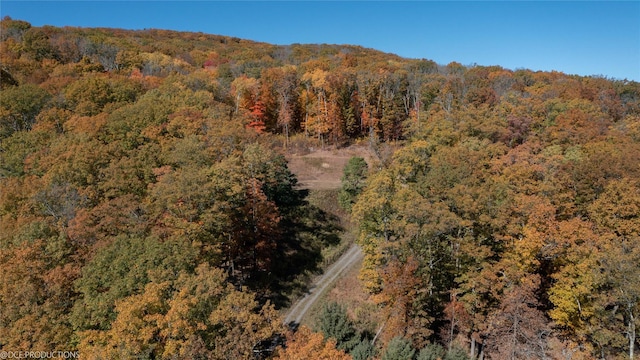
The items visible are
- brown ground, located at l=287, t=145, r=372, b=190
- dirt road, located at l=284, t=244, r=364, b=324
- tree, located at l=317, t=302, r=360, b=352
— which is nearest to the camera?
tree, located at l=317, t=302, r=360, b=352

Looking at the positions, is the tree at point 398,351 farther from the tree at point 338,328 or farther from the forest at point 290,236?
the tree at point 338,328

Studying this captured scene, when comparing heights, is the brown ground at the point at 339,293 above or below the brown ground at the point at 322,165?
below

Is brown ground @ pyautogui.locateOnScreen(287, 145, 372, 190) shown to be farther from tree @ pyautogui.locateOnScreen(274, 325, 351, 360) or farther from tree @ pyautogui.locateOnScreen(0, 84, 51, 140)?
tree @ pyautogui.locateOnScreen(0, 84, 51, 140)

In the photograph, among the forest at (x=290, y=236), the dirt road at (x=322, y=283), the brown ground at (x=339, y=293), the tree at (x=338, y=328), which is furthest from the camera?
the dirt road at (x=322, y=283)

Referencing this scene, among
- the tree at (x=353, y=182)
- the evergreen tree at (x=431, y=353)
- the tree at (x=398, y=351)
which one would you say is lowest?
the evergreen tree at (x=431, y=353)

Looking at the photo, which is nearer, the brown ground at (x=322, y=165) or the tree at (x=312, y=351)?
the tree at (x=312, y=351)

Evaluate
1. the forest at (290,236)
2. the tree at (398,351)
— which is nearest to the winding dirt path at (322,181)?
the forest at (290,236)

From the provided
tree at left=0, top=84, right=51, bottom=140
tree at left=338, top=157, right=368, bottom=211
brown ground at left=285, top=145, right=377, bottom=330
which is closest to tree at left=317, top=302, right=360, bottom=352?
brown ground at left=285, top=145, right=377, bottom=330
